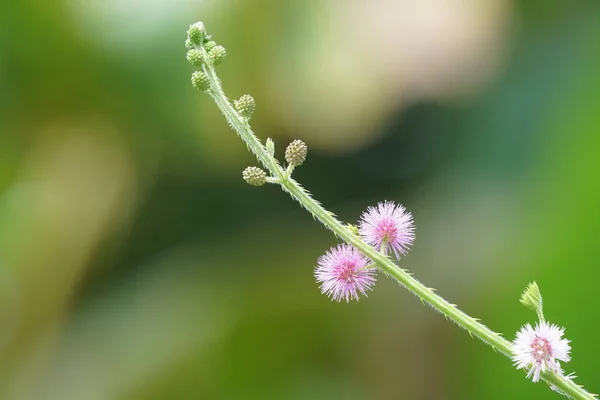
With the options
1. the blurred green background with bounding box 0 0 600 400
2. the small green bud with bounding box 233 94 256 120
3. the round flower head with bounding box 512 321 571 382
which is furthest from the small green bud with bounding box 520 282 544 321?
the blurred green background with bounding box 0 0 600 400

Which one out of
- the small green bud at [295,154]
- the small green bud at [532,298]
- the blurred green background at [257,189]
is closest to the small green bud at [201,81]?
the small green bud at [295,154]

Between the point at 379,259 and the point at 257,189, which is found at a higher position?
the point at 257,189

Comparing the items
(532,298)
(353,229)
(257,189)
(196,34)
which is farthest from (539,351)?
(257,189)

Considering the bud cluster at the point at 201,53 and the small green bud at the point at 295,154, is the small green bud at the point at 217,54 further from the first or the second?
the small green bud at the point at 295,154

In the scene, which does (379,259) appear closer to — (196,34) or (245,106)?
(245,106)

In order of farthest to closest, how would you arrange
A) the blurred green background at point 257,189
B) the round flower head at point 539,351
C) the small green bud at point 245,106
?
the blurred green background at point 257,189, the small green bud at point 245,106, the round flower head at point 539,351

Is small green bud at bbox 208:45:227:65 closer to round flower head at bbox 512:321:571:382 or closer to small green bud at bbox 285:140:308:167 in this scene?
small green bud at bbox 285:140:308:167

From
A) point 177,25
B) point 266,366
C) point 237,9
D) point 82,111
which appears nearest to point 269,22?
point 237,9

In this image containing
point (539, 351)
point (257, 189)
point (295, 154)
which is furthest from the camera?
point (257, 189)
